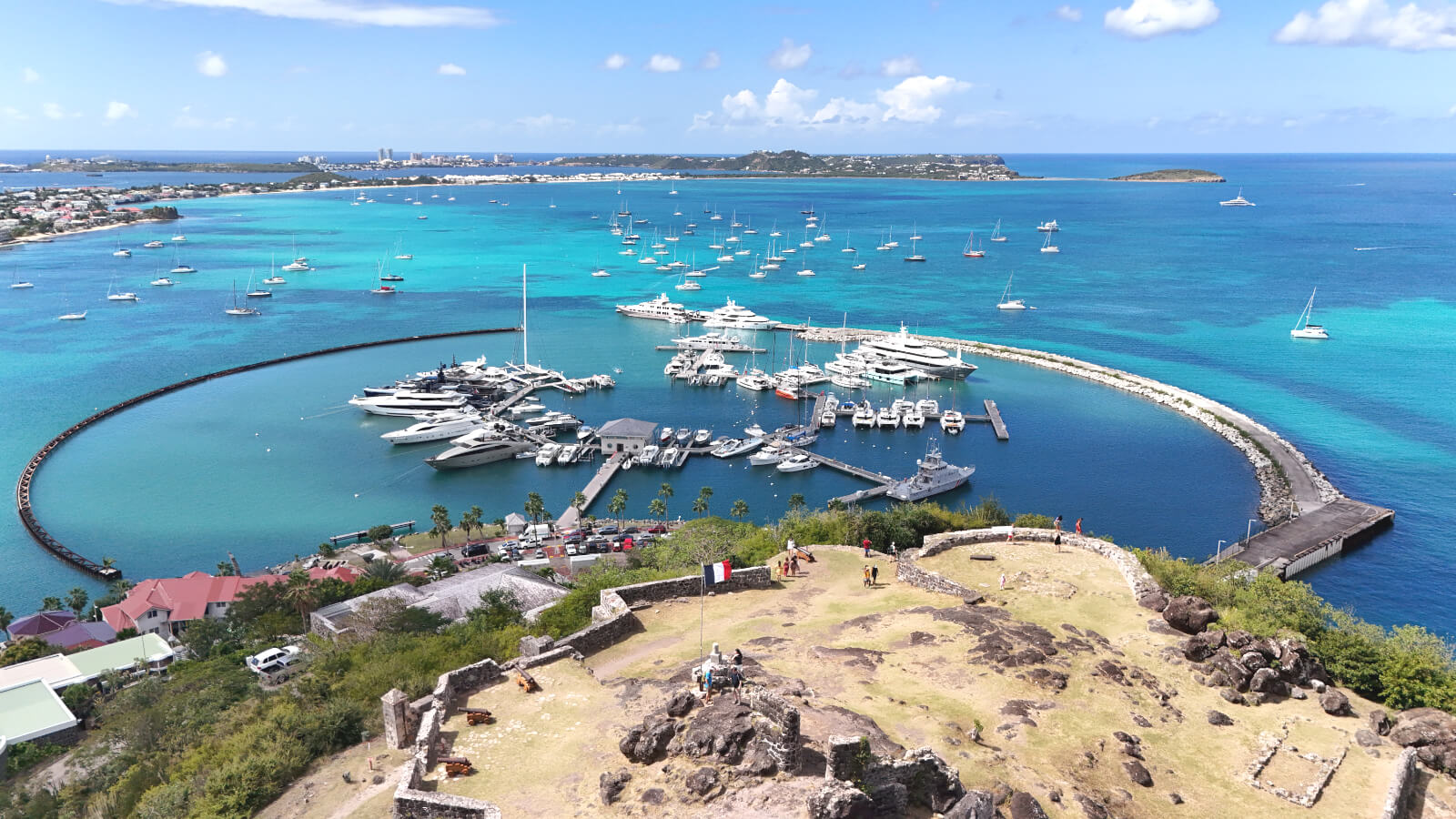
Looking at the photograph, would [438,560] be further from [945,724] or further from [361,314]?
[361,314]

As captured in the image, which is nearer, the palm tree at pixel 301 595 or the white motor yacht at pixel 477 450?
the palm tree at pixel 301 595

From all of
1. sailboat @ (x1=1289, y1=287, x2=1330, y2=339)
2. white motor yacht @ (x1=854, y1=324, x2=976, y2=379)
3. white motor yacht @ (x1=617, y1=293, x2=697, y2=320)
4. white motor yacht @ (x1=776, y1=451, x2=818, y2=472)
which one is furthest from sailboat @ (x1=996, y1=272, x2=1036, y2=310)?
white motor yacht @ (x1=776, y1=451, x2=818, y2=472)

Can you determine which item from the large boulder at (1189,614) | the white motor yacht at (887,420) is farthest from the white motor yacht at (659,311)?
the large boulder at (1189,614)

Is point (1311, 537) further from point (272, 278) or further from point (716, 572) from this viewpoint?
point (272, 278)

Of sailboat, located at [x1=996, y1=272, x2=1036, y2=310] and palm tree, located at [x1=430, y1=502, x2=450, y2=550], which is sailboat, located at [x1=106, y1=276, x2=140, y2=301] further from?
sailboat, located at [x1=996, y1=272, x2=1036, y2=310]

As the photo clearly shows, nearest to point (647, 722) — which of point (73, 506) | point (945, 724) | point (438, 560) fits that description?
point (945, 724)

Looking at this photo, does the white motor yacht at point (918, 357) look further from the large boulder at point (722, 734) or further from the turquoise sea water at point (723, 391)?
the large boulder at point (722, 734)
